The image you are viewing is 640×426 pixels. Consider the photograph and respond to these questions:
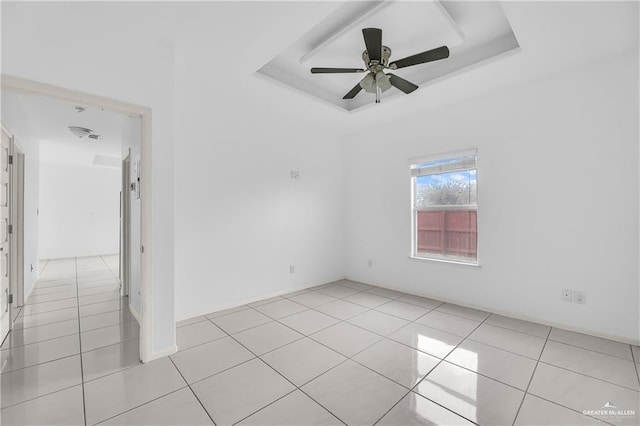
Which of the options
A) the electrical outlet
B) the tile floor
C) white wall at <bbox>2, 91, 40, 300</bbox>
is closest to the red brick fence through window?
the tile floor

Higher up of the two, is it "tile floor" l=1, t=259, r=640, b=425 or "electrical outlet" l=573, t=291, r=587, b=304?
"electrical outlet" l=573, t=291, r=587, b=304

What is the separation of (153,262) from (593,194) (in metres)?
4.32

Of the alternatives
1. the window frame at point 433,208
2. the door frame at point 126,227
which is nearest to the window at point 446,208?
the window frame at point 433,208

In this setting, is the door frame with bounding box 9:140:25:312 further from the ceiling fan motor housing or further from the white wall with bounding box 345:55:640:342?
the white wall with bounding box 345:55:640:342

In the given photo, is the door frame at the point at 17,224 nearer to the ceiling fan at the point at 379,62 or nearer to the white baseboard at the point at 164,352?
the white baseboard at the point at 164,352

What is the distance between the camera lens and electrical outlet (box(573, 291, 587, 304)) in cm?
288

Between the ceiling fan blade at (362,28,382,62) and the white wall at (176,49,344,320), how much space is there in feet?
4.48

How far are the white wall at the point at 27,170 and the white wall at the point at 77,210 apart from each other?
3182 millimetres

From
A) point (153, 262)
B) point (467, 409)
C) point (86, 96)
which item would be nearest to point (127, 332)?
point (153, 262)

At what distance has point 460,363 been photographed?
233 centimetres

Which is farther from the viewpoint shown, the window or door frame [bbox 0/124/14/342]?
the window

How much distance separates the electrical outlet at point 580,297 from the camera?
288 cm

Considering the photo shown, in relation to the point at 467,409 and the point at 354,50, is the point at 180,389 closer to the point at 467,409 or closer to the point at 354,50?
the point at 467,409

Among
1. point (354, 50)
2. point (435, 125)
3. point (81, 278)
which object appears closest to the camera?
point (354, 50)
